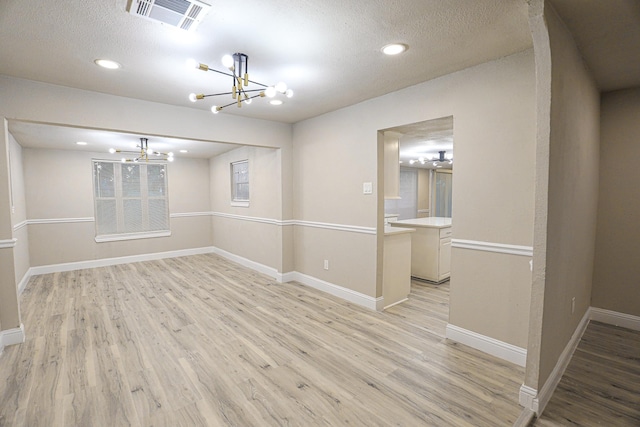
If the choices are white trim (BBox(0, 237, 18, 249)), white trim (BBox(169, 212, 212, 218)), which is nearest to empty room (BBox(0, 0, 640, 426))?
white trim (BBox(0, 237, 18, 249))

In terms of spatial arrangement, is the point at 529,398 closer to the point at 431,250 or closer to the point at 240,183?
the point at 431,250

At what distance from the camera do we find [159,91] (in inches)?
122

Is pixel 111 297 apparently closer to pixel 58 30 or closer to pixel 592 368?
pixel 58 30

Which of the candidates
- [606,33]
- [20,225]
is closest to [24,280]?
[20,225]

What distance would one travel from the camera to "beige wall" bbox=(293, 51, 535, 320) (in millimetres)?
2291

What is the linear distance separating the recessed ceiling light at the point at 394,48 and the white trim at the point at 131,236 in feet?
20.1

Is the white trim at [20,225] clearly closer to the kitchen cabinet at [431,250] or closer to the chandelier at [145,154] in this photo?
the chandelier at [145,154]

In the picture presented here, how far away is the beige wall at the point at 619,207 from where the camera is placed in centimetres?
297

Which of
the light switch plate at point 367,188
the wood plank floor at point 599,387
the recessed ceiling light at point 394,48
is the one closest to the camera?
the wood plank floor at point 599,387

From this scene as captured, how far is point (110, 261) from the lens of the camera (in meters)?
6.02

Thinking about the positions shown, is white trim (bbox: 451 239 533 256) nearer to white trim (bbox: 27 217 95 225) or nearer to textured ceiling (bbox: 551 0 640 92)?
textured ceiling (bbox: 551 0 640 92)

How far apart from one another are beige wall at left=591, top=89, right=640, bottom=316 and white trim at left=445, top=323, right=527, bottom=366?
1639 millimetres

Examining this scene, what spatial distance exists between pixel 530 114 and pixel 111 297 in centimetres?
516

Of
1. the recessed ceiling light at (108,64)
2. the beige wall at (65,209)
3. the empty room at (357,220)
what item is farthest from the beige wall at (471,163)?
the beige wall at (65,209)
